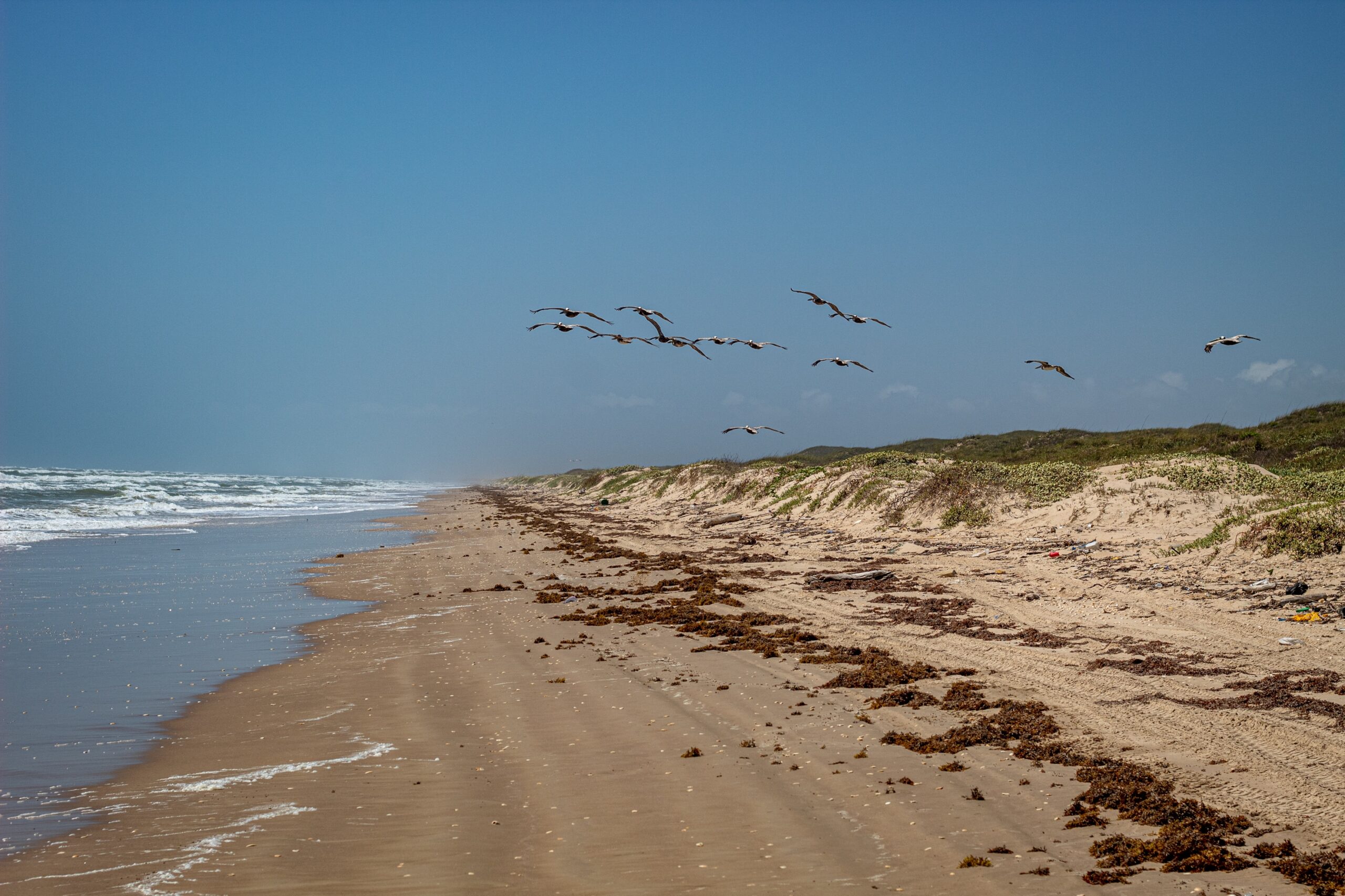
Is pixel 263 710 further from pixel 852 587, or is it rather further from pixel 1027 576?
pixel 1027 576

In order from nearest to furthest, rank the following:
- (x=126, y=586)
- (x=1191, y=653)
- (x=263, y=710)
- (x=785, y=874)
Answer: (x=785, y=874)
(x=263, y=710)
(x=1191, y=653)
(x=126, y=586)

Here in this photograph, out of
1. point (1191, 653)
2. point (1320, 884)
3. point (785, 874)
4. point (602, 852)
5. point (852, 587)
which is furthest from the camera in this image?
point (852, 587)

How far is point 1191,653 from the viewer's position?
10094mm

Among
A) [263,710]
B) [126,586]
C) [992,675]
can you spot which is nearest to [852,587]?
[992,675]

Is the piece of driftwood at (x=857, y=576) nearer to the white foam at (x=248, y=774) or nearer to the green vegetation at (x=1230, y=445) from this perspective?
the white foam at (x=248, y=774)

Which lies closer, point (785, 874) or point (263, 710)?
point (785, 874)

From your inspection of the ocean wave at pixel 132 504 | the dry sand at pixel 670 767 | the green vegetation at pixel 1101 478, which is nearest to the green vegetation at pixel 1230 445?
the green vegetation at pixel 1101 478

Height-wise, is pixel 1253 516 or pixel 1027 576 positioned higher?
pixel 1253 516

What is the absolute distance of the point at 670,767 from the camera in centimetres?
729

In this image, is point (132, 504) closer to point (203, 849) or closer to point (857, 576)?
point (857, 576)

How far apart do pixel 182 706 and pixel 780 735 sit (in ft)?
23.2

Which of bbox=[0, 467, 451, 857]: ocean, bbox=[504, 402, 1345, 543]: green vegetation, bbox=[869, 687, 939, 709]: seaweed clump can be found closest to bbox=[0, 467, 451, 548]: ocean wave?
bbox=[0, 467, 451, 857]: ocean

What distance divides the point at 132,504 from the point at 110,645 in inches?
1759

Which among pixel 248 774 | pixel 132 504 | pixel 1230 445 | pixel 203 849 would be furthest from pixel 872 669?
pixel 132 504
